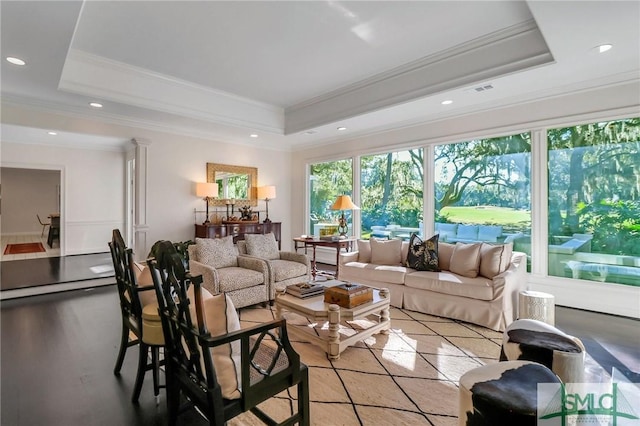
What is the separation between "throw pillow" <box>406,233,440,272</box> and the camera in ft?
12.9

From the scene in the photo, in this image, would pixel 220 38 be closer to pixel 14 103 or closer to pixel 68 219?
pixel 14 103

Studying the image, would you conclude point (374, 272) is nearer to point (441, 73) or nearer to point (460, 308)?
point (460, 308)

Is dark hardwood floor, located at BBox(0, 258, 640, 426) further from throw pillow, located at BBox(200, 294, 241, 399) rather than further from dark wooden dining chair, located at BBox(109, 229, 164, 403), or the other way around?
throw pillow, located at BBox(200, 294, 241, 399)

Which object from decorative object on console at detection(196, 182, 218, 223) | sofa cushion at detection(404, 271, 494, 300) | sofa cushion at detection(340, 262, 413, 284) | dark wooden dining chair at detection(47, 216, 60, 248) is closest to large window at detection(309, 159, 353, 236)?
sofa cushion at detection(340, 262, 413, 284)

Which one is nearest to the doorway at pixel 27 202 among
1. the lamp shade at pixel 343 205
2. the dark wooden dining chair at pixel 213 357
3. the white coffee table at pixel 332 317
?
the lamp shade at pixel 343 205

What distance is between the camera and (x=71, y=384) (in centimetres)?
226

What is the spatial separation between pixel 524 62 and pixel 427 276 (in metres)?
2.51

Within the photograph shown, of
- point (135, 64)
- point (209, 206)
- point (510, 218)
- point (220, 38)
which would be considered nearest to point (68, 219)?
point (209, 206)

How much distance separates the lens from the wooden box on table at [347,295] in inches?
109

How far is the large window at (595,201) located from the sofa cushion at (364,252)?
2354 millimetres

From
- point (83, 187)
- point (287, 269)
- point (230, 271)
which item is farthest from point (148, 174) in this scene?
point (83, 187)

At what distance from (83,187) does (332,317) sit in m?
7.56

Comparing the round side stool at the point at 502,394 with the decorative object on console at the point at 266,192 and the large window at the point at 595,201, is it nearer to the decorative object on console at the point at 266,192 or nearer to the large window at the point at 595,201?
the large window at the point at 595,201

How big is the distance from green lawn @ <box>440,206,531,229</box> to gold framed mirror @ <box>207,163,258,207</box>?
3849 mm
